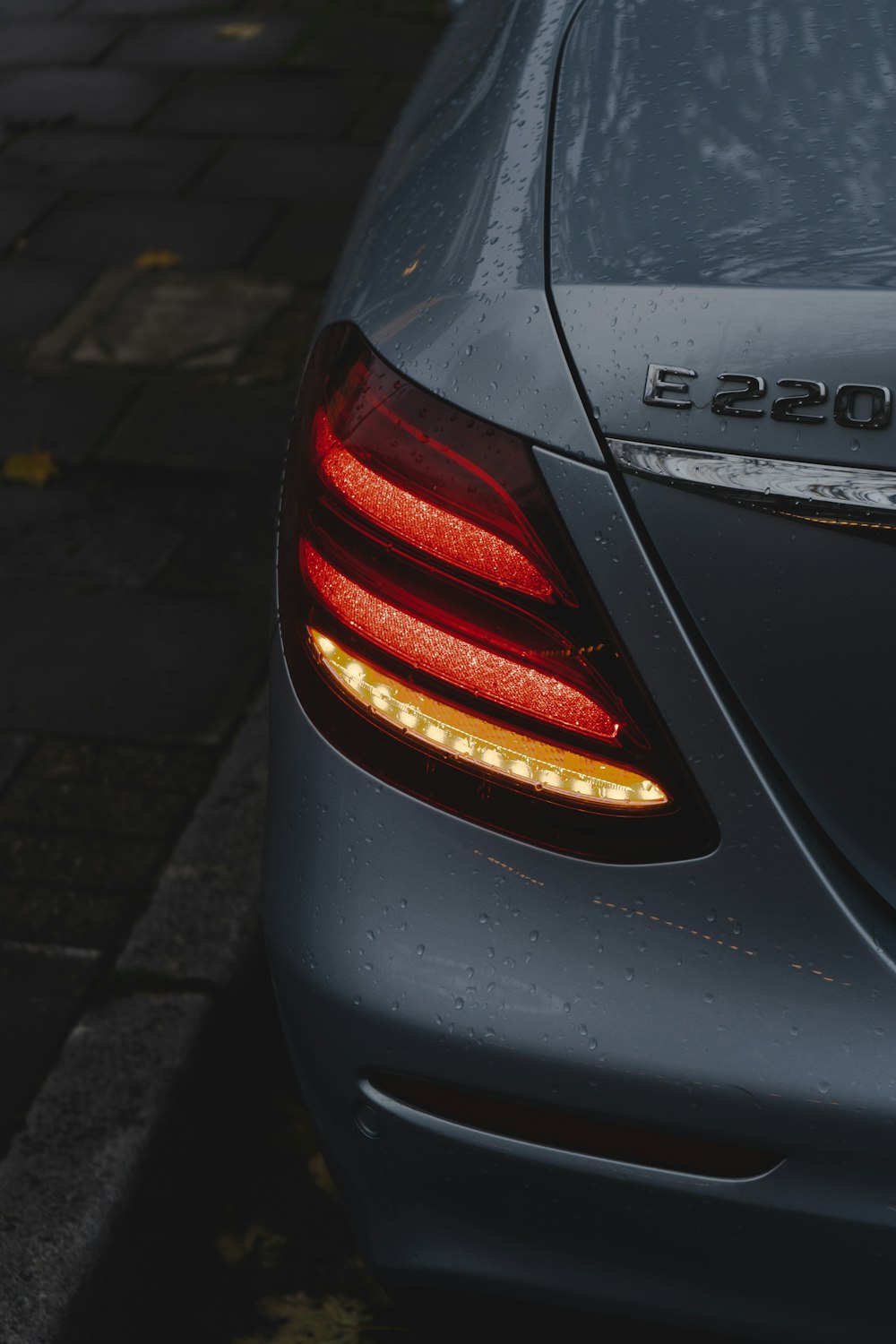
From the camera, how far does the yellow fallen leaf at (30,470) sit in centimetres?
385

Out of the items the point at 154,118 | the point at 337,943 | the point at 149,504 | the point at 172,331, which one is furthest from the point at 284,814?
the point at 154,118

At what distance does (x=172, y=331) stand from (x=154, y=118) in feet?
6.35

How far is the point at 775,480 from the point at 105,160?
16.9 ft

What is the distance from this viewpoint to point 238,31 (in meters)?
7.03

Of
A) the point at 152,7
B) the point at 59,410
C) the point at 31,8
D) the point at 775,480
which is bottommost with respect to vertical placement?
the point at 59,410

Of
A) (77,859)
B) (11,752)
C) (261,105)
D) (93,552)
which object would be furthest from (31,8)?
(77,859)

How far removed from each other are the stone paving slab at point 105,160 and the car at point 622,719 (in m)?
4.47

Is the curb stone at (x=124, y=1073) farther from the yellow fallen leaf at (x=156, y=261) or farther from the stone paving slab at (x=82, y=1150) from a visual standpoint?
the yellow fallen leaf at (x=156, y=261)

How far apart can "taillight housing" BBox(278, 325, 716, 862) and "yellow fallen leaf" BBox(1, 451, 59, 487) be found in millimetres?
2670

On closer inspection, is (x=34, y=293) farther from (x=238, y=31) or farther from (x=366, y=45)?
(x=238, y=31)

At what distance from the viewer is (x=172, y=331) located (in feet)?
14.9

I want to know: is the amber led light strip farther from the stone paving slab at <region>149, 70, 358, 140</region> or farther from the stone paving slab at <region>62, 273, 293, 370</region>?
the stone paving slab at <region>149, 70, 358, 140</region>

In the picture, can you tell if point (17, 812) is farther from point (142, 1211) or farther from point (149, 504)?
point (149, 504)

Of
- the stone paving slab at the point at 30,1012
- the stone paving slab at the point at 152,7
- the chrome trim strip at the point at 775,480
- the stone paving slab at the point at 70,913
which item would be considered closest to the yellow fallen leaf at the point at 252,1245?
the stone paving slab at the point at 30,1012
